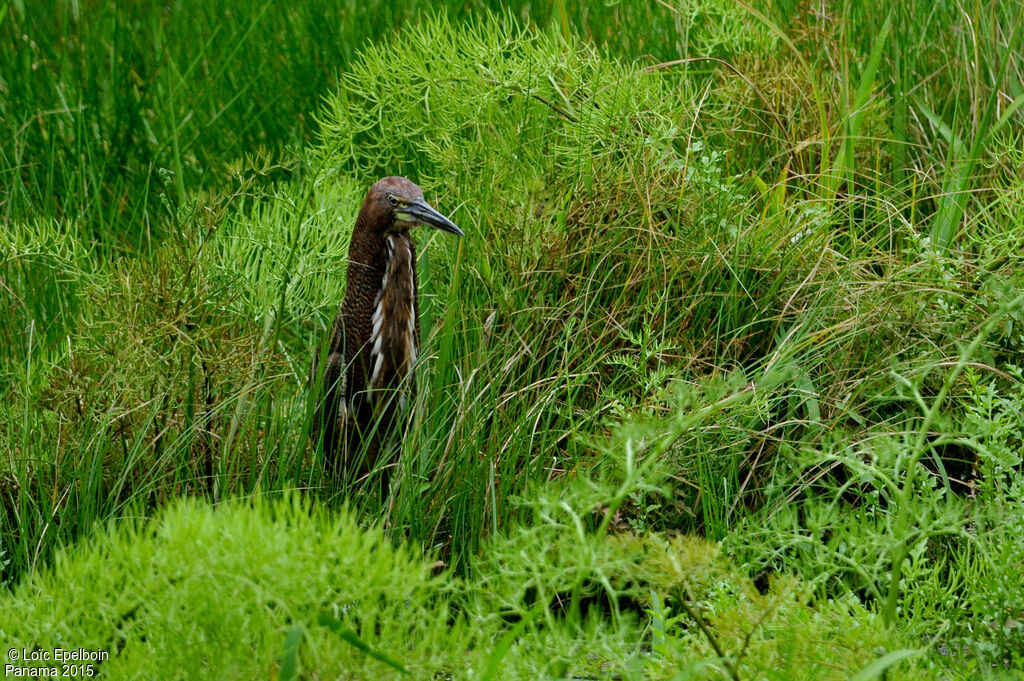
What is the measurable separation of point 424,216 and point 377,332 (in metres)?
0.35

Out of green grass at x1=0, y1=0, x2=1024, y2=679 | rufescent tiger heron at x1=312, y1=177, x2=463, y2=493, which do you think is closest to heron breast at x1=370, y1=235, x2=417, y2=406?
rufescent tiger heron at x1=312, y1=177, x2=463, y2=493

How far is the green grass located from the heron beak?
0.19m

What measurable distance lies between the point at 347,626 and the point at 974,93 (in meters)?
2.95

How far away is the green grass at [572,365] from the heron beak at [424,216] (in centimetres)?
19

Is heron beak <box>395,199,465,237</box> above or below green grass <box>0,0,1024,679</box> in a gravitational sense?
above

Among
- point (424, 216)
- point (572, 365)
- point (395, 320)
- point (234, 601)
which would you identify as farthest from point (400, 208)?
point (234, 601)

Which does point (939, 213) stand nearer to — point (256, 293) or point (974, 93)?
point (974, 93)

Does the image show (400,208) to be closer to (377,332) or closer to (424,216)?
(424,216)

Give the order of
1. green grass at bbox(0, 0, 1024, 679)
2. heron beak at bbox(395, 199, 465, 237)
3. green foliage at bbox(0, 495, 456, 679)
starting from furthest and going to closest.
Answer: heron beak at bbox(395, 199, 465, 237) → green grass at bbox(0, 0, 1024, 679) → green foliage at bbox(0, 495, 456, 679)

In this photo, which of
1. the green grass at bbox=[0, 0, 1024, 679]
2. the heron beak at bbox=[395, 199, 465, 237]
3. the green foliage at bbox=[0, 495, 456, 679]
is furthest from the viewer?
the heron beak at bbox=[395, 199, 465, 237]

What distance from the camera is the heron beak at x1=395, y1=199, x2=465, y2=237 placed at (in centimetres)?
320

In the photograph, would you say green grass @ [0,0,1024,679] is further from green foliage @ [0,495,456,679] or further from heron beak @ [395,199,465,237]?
heron beak @ [395,199,465,237]

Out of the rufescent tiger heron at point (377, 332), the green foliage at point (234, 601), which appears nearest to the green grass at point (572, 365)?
the green foliage at point (234, 601)

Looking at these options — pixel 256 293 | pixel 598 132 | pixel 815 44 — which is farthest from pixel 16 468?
pixel 815 44
